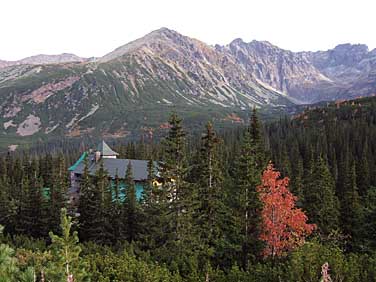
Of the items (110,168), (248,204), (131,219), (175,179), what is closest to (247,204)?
(248,204)

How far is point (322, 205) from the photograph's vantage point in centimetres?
4466

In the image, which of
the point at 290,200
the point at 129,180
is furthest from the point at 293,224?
the point at 129,180

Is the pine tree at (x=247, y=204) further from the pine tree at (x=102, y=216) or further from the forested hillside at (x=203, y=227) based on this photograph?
the pine tree at (x=102, y=216)

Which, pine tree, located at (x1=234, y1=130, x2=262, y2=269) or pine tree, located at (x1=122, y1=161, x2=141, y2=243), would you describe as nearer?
pine tree, located at (x1=234, y1=130, x2=262, y2=269)

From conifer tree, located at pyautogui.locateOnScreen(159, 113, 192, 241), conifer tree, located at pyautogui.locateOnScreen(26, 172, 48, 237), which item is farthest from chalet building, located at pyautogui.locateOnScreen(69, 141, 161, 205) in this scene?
conifer tree, located at pyautogui.locateOnScreen(159, 113, 192, 241)

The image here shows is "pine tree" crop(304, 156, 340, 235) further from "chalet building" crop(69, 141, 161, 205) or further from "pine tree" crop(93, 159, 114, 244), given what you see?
"chalet building" crop(69, 141, 161, 205)

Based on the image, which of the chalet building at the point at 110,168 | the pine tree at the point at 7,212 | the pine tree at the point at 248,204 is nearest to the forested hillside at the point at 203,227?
the pine tree at the point at 248,204

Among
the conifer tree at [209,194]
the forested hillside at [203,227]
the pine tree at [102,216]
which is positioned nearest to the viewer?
the forested hillside at [203,227]

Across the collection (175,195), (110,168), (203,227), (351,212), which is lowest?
(351,212)

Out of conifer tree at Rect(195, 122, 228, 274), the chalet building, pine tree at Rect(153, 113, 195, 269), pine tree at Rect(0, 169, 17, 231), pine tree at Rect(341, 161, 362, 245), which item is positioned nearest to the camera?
pine tree at Rect(153, 113, 195, 269)

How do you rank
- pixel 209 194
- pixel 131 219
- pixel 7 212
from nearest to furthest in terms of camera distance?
pixel 209 194 < pixel 131 219 < pixel 7 212

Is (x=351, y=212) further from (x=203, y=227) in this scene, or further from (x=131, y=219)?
(x=131, y=219)

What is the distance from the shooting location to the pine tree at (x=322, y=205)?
44.2 metres

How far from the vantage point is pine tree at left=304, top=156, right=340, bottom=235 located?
44.2m
